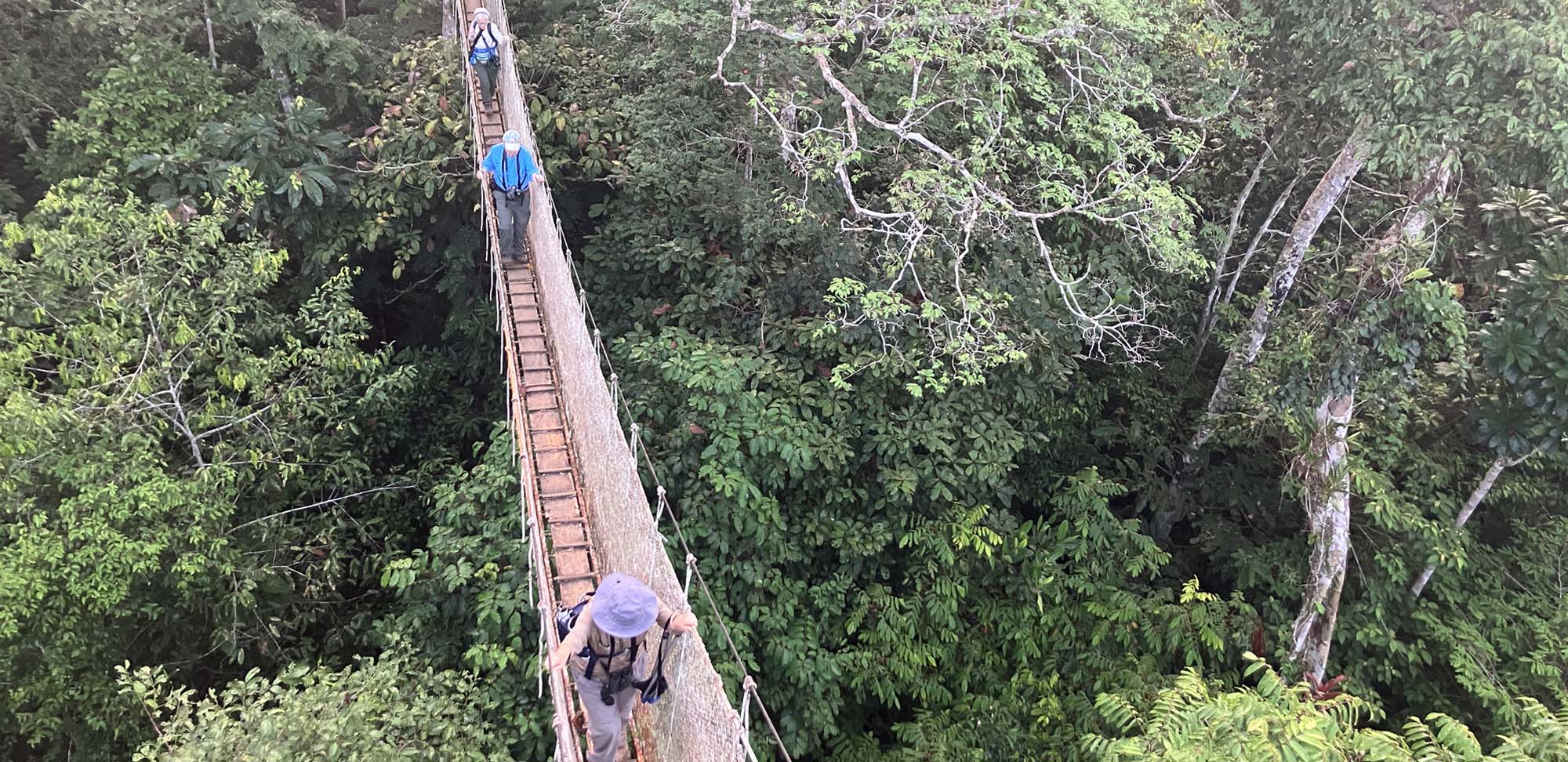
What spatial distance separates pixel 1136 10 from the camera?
5043 millimetres

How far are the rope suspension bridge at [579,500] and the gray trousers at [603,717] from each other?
0.08m

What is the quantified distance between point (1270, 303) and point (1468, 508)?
159cm

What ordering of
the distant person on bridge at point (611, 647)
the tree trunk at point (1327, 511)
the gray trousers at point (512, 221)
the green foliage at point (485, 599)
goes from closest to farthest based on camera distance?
the distant person on bridge at point (611, 647) < the green foliage at point (485, 599) < the tree trunk at point (1327, 511) < the gray trousers at point (512, 221)

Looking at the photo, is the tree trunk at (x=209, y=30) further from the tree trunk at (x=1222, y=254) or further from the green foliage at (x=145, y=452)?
the tree trunk at (x=1222, y=254)

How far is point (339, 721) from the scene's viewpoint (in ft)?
10.8

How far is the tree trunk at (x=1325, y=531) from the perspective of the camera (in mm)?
4719

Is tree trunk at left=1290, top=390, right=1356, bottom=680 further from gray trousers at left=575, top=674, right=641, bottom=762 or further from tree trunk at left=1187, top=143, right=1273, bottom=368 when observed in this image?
gray trousers at left=575, top=674, right=641, bottom=762

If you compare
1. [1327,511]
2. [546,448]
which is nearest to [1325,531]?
[1327,511]

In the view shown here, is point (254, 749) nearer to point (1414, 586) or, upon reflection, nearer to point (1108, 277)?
point (1108, 277)

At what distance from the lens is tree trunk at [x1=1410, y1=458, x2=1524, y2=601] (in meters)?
4.58

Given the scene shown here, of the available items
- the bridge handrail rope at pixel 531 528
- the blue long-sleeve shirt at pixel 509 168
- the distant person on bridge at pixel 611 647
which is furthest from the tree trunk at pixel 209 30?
the distant person on bridge at pixel 611 647

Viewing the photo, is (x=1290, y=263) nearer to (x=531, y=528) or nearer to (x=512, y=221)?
(x=531, y=528)

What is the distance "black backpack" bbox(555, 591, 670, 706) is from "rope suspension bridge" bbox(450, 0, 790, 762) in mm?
48

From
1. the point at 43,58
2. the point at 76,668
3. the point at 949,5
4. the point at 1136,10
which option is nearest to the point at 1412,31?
the point at 1136,10
